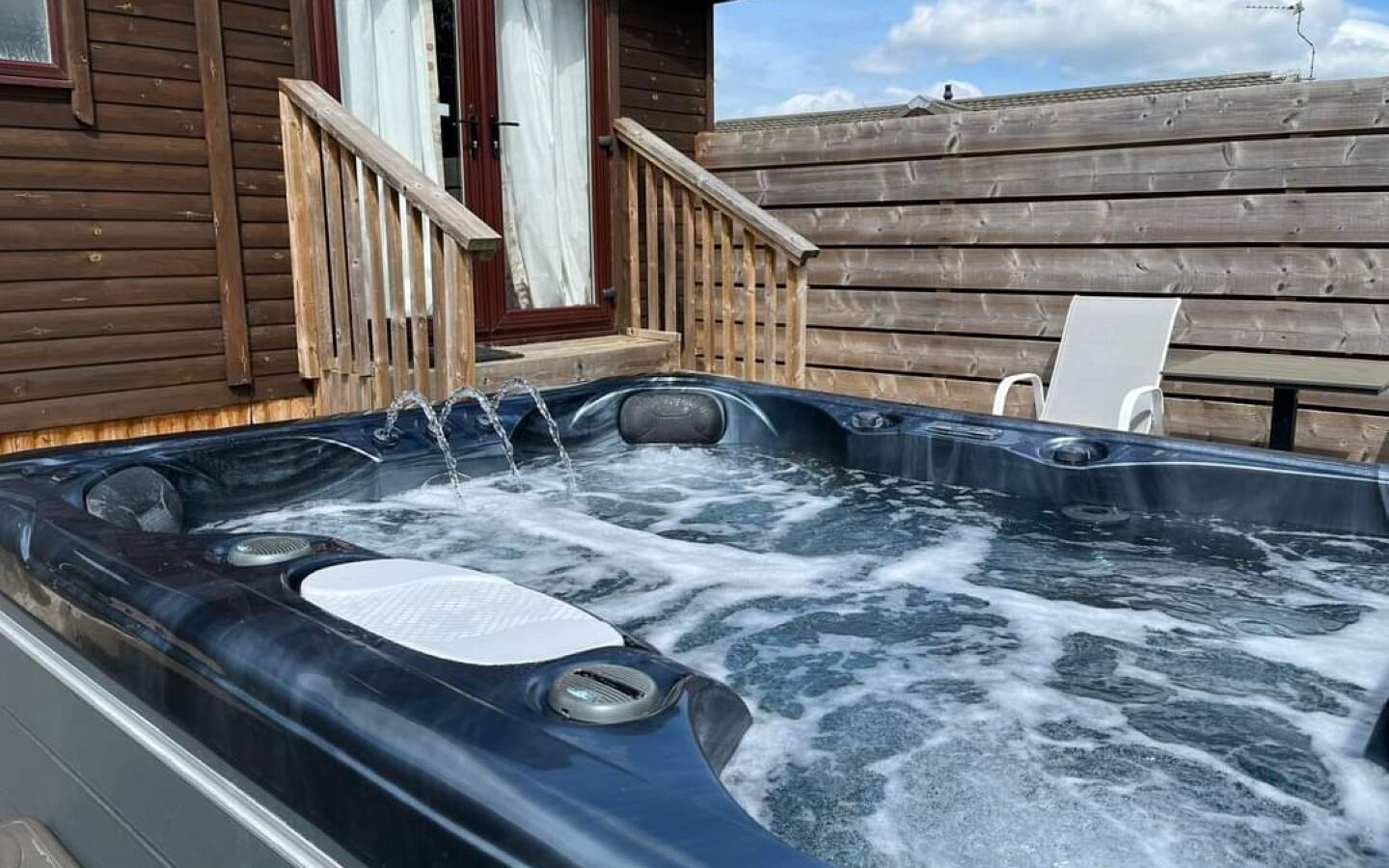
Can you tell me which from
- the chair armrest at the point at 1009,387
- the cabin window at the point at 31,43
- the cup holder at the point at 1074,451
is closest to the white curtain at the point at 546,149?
the cabin window at the point at 31,43

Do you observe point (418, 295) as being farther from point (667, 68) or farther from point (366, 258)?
point (667, 68)

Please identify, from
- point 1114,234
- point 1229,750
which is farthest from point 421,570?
point 1114,234

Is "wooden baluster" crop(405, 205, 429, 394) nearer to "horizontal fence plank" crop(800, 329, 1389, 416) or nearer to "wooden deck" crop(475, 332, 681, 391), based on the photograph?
"wooden deck" crop(475, 332, 681, 391)

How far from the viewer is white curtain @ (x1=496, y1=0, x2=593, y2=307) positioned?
5273 millimetres

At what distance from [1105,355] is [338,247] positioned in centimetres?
309

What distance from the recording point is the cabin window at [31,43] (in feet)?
11.9

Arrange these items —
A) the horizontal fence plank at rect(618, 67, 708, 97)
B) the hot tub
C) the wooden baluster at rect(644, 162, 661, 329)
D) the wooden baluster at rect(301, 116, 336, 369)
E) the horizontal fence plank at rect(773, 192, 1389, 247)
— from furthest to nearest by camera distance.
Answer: the horizontal fence plank at rect(618, 67, 708, 97), the wooden baluster at rect(644, 162, 661, 329), the wooden baluster at rect(301, 116, 336, 369), the horizontal fence plank at rect(773, 192, 1389, 247), the hot tub

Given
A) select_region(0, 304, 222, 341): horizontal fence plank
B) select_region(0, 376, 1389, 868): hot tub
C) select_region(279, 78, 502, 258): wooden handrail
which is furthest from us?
select_region(0, 304, 222, 341): horizontal fence plank

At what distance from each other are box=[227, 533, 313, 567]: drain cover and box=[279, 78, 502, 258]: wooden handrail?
2.15 metres

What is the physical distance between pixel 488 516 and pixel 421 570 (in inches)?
49.4

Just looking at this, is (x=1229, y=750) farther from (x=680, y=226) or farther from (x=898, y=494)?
(x=680, y=226)

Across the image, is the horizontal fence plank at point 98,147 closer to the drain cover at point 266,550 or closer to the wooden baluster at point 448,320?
the wooden baluster at point 448,320

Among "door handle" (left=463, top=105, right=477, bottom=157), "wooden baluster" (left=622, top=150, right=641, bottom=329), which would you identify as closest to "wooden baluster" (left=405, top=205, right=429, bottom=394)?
"door handle" (left=463, top=105, right=477, bottom=157)

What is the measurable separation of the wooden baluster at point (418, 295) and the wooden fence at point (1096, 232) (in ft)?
7.62
